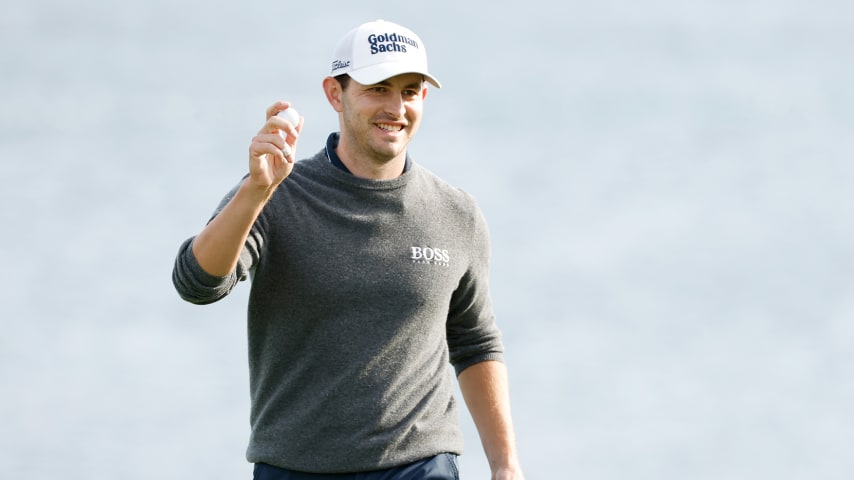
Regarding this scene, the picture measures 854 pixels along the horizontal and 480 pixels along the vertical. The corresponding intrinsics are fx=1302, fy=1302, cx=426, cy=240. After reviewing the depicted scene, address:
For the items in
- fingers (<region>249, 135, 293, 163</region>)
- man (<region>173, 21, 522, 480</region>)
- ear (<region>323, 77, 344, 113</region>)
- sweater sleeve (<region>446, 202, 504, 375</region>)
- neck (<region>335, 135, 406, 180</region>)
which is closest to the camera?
Answer: fingers (<region>249, 135, 293, 163</region>)

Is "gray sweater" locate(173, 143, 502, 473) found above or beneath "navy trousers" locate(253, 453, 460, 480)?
above

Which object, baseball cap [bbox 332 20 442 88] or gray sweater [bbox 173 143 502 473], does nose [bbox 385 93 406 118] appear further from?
gray sweater [bbox 173 143 502 473]

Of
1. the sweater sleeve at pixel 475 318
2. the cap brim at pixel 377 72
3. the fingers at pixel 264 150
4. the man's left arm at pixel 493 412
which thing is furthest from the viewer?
the sweater sleeve at pixel 475 318

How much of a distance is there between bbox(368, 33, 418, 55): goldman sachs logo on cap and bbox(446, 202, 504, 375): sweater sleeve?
32.3 inches

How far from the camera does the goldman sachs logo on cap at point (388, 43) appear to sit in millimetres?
5285

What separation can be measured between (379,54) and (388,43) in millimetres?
93

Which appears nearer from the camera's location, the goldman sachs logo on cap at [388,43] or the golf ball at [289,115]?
the golf ball at [289,115]

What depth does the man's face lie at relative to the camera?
17.1ft

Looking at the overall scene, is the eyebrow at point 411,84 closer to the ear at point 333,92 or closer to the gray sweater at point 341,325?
the ear at point 333,92

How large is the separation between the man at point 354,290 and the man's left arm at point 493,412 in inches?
1.7

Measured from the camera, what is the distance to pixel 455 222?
555cm

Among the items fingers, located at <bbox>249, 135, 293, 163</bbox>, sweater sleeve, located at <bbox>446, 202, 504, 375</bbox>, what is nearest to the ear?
sweater sleeve, located at <bbox>446, 202, 504, 375</bbox>

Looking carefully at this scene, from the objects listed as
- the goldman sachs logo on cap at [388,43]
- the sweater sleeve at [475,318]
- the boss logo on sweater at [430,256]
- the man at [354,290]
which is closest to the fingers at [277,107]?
the man at [354,290]

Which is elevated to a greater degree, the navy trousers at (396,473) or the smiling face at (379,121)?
the smiling face at (379,121)
